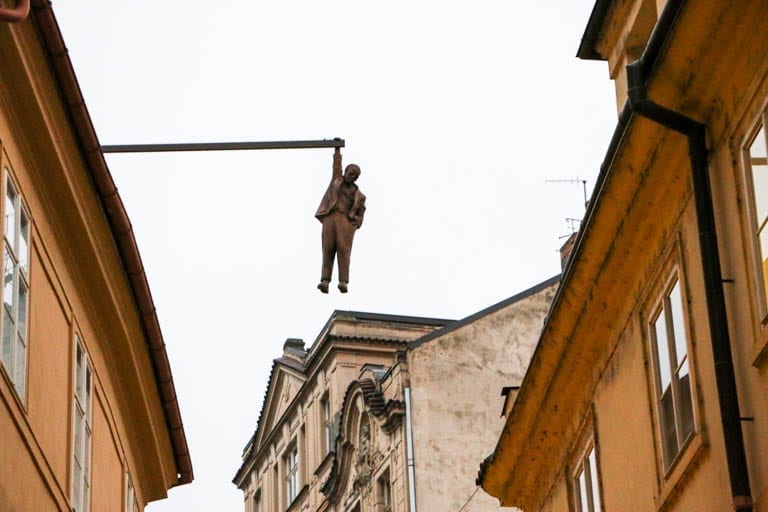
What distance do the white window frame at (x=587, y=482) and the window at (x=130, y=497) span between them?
6.03 metres

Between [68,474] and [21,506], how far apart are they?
118 inches

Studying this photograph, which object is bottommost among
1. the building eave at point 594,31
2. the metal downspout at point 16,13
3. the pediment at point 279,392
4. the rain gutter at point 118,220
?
A: the metal downspout at point 16,13

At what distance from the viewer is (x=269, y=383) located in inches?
2183

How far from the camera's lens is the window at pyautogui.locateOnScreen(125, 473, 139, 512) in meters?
26.2

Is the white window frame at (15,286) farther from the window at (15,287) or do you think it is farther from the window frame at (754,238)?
the window frame at (754,238)

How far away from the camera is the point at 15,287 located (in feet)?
56.8

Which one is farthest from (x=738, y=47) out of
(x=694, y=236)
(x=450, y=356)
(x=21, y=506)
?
(x=450, y=356)

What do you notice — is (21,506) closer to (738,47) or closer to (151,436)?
(738,47)

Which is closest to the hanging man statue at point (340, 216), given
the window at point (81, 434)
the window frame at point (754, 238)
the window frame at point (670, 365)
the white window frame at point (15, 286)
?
the white window frame at point (15, 286)

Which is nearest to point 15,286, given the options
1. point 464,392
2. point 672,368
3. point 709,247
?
point 709,247

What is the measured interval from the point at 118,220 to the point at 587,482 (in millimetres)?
6311

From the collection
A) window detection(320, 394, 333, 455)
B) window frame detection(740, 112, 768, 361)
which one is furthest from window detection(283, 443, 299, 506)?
window frame detection(740, 112, 768, 361)

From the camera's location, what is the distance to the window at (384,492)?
43312 millimetres

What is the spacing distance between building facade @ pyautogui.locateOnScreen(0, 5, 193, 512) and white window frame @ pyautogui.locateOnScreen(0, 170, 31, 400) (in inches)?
0.7
